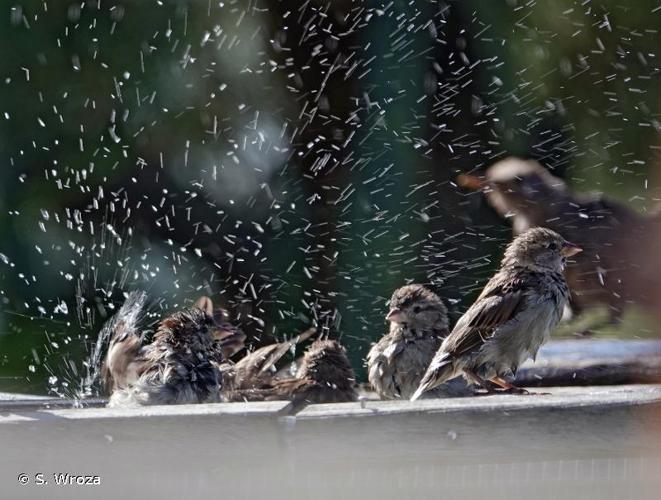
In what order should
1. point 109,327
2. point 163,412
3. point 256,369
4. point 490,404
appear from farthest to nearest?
point 109,327 < point 256,369 < point 163,412 < point 490,404

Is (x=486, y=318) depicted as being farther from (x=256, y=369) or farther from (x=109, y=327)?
(x=109, y=327)

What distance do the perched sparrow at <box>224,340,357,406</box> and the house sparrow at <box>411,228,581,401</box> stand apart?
56cm

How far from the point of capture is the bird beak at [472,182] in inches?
215

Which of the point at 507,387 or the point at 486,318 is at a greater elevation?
the point at 486,318

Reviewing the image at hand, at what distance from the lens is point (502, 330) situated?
11.0ft

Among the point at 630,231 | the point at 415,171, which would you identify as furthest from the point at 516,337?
the point at 415,171

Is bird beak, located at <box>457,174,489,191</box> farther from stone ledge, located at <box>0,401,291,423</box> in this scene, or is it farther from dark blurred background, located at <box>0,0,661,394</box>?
stone ledge, located at <box>0,401,291,423</box>

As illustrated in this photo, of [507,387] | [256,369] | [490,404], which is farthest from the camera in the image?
[256,369]

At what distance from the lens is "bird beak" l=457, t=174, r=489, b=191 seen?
5.46m

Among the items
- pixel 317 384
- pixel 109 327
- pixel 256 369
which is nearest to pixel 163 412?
pixel 317 384

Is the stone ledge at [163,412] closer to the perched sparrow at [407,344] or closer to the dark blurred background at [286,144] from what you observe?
the perched sparrow at [407,344]

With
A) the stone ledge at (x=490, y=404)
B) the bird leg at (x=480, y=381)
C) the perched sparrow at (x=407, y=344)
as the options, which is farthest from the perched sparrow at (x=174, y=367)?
the stone ledge at (x=490, y=404)

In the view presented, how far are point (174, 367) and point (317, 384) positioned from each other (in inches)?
20.0

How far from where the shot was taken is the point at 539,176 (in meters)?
5.43
